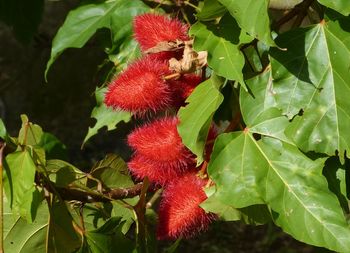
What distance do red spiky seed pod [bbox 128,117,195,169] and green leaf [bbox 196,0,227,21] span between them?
0.61 ft

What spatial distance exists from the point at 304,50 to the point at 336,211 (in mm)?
272

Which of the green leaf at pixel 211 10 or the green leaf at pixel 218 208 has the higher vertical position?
the green leaf at pixel 211 10

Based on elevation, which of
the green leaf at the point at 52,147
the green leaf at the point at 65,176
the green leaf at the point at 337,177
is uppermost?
the green leaf at the point at 337,177

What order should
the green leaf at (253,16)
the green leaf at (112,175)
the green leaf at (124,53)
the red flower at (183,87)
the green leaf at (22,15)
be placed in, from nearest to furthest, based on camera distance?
the green leaf at (253,16), the red flower at (183,87), the green leaf at (112,175), the green leaf at (124,53), the green leaf at (22,15)

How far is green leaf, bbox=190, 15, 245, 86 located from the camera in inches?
46.0

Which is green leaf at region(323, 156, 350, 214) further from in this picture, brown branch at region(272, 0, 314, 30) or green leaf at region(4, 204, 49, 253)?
green leaf at region(4, 204, 49, 253)

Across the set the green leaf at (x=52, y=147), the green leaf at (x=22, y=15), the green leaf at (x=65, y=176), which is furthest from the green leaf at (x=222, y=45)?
the green leaf at (x=22, y=15)

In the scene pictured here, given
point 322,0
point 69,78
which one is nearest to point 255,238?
point 69,78

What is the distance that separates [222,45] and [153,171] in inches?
9.8

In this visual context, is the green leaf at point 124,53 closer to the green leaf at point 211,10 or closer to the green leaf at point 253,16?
the green leaf at point 211,10

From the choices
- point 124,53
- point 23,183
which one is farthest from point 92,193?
point 124,53

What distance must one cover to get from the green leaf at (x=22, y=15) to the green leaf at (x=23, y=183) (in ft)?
4.01

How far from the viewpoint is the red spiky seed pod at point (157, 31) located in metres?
1.29

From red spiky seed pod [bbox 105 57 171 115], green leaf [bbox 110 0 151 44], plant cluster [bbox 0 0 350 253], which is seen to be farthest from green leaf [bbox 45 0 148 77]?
red spiky seed pod [bbox 105 57 171 115]
